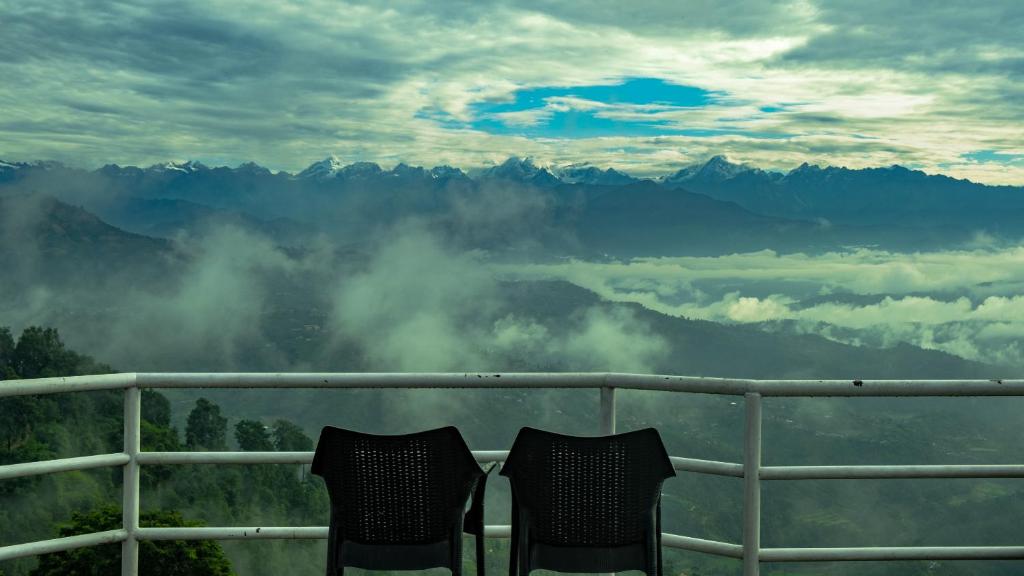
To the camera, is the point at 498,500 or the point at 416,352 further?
the point at 416,352

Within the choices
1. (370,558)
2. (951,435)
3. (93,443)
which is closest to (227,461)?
(370,558)

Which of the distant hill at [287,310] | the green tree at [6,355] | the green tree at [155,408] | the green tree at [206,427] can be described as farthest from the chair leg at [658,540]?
the distant hill at [287,310]

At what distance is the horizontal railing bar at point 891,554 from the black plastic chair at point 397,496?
4.31 feet

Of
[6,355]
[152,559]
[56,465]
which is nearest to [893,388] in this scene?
[56,465]

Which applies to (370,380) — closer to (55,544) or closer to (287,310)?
(55,544)

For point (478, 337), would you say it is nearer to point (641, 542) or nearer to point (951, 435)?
point (951, 435)

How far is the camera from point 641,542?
2750 mm

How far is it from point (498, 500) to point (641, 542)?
50.3 m

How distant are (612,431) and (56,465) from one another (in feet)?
6.16

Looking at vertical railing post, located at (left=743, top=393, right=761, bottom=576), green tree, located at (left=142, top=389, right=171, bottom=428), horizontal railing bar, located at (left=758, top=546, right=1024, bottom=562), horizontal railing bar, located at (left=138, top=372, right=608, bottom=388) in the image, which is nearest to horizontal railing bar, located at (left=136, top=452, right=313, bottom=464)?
horizontal railing bar, located at (left=138, top=372, right=608, bottom=388)

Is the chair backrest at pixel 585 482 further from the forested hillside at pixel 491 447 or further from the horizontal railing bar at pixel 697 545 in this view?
the forested hillside at pixel 491 447

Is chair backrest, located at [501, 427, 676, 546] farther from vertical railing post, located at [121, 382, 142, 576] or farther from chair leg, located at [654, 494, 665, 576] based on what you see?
vertical railing post, located at [121, 382, 142, 576]

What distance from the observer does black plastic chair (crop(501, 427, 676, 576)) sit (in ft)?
8.73

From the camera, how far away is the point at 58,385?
311cm
